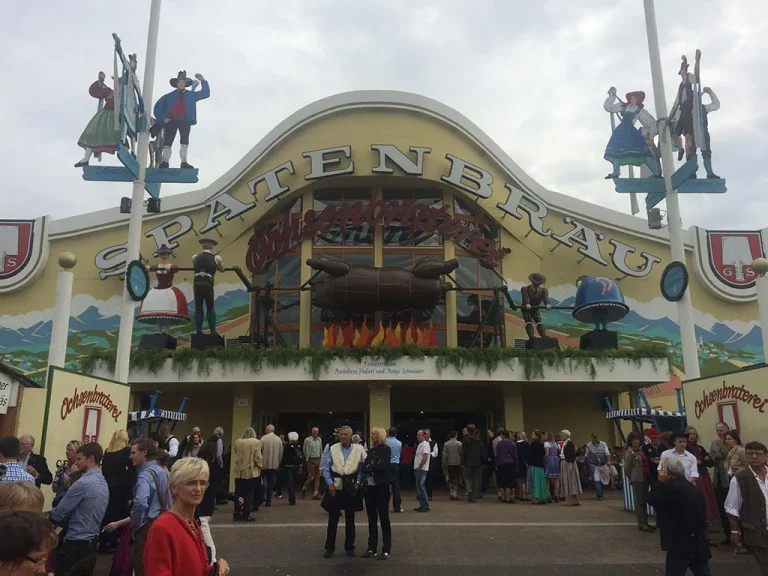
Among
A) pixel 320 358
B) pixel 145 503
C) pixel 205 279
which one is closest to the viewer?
pixel 145 503

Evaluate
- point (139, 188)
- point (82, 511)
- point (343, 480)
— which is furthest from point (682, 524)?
point (139, 188)

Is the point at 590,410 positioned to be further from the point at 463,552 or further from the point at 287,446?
the point at 463,552

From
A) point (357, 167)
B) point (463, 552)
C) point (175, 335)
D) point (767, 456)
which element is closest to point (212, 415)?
point (175, 335)

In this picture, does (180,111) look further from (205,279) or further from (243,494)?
(243,494)

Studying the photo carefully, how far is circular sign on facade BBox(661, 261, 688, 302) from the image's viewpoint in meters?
14.5

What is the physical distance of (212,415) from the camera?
20.9 metres

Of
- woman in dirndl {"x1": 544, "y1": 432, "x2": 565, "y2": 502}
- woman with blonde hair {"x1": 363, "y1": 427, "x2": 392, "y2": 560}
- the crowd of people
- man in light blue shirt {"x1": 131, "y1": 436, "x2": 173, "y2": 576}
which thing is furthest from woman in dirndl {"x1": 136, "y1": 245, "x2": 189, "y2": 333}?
man in light blue shirt {"x1": 131, "y1": 436, "x2": 173, "y2": 576}

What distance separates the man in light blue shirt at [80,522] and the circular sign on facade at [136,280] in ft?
34.5

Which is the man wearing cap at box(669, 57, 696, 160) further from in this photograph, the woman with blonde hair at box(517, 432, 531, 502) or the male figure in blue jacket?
the male figure in blue jacket

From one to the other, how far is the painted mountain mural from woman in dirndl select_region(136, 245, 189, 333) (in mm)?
1400

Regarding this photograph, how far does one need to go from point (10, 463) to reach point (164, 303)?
15.8m

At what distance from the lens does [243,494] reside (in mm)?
10867

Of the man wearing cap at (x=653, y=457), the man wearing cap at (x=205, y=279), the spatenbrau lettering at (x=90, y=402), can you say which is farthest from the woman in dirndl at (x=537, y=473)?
the man wearing cap at (x=205, y=279)

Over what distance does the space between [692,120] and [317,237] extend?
40.5 ft
